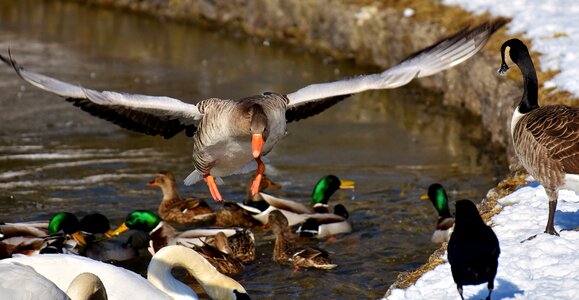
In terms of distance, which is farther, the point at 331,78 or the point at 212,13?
the point at 212,13

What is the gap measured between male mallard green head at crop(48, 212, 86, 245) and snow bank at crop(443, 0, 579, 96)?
5.30 m

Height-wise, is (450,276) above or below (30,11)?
below

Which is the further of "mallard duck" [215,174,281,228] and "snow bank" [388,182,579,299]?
"mallard duck" [215,174,281,228]

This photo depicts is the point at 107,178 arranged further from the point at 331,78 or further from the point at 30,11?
the point at 30,11

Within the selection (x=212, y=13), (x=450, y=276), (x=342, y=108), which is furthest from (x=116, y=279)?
(x=212, y=13)

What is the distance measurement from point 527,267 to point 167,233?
13.5 feet

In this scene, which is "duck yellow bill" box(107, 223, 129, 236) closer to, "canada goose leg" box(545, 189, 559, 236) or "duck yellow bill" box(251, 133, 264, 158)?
"duck yellow bill" box(251, 133, 264, 158)

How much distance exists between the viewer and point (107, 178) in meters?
11.9

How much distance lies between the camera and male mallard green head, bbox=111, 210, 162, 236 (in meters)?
9.93

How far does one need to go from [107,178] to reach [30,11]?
41.0ft

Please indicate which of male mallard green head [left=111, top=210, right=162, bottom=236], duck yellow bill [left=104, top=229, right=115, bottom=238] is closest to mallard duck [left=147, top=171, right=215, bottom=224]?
male mallard green head [left=111, top=210, right=162, bottom=236]

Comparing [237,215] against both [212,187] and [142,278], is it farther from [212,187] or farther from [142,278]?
[142,278]

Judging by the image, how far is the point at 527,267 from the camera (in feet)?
22.6

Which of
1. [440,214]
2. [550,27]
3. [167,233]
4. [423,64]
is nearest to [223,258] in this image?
[167,233]
